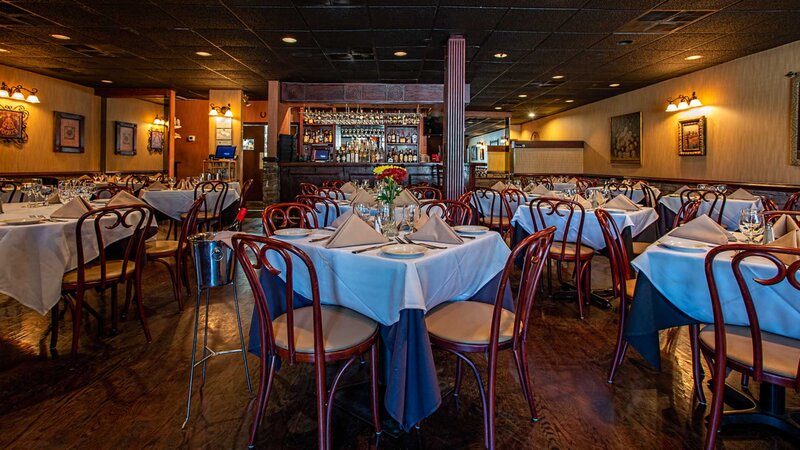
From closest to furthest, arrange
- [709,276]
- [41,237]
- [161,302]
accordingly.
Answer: [709,276]
[41,237]
[161,302]

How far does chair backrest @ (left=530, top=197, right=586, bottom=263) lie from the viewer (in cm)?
380

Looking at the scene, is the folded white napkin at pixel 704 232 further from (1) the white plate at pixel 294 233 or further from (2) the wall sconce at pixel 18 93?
(2) the wall sconce at pixel 18 93

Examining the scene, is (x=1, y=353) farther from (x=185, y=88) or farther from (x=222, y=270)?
(x=185, y=88)

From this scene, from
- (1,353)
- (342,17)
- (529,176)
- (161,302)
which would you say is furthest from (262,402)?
(529,176)

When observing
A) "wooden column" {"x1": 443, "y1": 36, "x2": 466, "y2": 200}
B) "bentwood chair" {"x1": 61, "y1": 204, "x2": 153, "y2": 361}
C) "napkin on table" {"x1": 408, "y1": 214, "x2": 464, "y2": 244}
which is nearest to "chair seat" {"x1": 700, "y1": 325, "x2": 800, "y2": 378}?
"napkin on table" {"x1": 408, "y1": 214, "x2": 464, "y2": 244}

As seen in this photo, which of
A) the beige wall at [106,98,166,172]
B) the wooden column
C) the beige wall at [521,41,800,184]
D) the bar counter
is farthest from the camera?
the beige wall at [106,98,166,172]

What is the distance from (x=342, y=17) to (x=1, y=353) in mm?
4985

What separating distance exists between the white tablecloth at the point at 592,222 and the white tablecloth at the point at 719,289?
1.62m

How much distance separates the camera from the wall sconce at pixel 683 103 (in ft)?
28.4

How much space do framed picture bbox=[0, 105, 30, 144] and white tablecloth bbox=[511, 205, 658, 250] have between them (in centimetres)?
993

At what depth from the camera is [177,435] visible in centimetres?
205

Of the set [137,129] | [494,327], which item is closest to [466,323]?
[494,327]

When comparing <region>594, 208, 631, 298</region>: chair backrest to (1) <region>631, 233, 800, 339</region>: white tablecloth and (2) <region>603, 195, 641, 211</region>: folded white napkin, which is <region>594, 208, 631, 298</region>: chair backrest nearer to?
(1) <region>631, 233, 800, 339</region>: white tablecloth

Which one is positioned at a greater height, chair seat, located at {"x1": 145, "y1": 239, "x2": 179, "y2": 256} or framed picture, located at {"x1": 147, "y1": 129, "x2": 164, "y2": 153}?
framed picture, located at {"x1": 147, "y1": 129, "x2": 164, "y2": 153}
